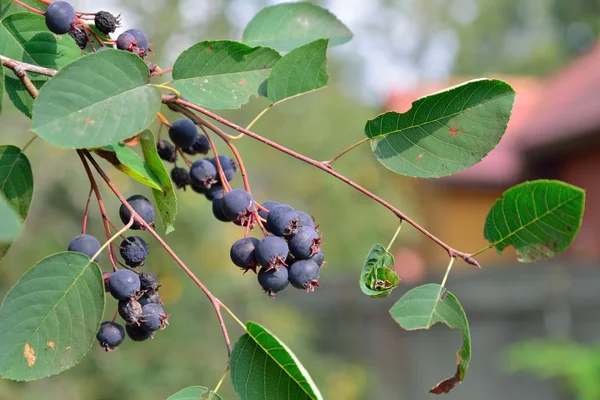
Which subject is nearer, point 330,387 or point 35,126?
point 35,126

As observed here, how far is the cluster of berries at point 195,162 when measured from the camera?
0.87 metres

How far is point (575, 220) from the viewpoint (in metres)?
0.68

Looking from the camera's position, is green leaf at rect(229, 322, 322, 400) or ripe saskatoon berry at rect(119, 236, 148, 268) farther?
ripe saskatoon berry at rect(119, 236, 148, 268)

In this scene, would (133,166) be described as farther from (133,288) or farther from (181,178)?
(181,178)

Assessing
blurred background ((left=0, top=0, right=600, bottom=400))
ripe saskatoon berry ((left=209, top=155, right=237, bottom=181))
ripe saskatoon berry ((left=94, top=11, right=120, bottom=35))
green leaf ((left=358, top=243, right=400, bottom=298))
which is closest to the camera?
green leaf ((left=358, top=243, right=400, bottom=298))

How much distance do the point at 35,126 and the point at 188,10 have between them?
742 cm

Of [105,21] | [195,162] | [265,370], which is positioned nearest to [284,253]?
[265,370]

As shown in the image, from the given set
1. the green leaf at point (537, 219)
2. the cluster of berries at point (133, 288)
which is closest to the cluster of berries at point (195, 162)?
the cluster of berries at point (133, 288)

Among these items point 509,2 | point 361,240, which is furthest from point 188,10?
point 509,2

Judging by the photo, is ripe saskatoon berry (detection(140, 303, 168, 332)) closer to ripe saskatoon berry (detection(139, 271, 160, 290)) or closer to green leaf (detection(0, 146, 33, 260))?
ripe saskatoon berry (detection(139, 271, 160, 290))

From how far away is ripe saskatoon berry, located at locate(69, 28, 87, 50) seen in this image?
0.80 meters

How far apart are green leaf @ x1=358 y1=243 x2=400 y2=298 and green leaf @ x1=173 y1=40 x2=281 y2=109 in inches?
8.7

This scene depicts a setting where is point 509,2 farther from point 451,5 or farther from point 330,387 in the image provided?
point 330,387

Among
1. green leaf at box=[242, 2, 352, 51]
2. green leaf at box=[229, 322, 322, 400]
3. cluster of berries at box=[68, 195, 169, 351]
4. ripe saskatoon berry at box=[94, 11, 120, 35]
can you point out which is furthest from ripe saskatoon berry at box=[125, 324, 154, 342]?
green leaf at box=[242, 2, 352, 51]
